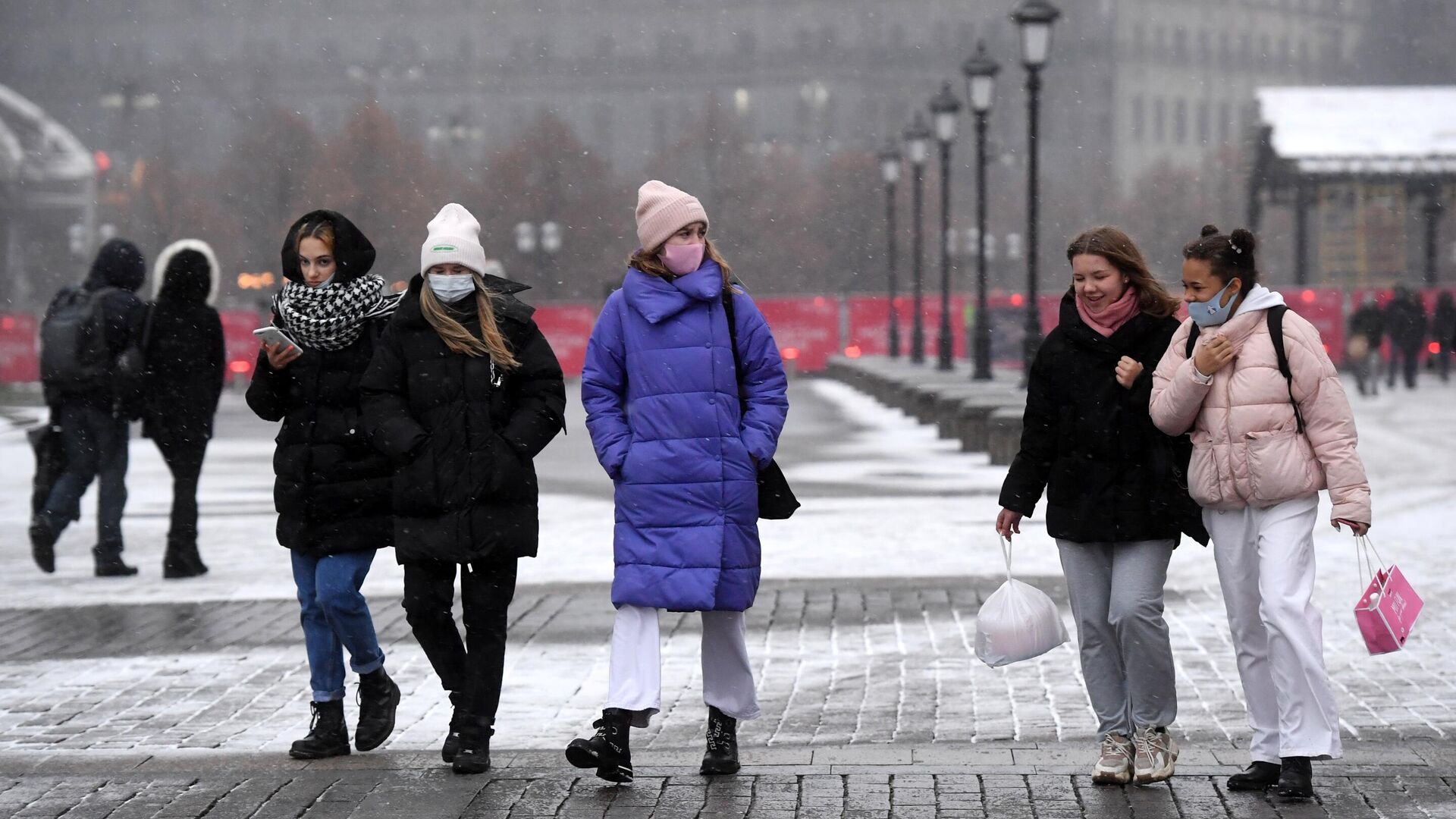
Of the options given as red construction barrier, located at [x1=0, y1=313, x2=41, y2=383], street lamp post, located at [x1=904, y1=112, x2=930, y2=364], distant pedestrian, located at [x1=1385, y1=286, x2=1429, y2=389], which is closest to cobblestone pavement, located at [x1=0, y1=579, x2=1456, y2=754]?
street lamp post, located at [x1=904, y1=112, x2=930, y2=364]

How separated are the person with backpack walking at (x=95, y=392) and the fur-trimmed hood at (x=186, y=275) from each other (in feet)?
0.84

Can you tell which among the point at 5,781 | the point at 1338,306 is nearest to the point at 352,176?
the point at 1338,306

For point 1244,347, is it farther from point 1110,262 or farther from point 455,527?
point 455,527

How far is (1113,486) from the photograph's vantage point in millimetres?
5871

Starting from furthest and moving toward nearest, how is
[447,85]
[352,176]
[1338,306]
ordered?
[447,85], [352,176], [1338,306]

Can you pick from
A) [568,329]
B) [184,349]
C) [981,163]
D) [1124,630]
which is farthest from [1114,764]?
[568,329]

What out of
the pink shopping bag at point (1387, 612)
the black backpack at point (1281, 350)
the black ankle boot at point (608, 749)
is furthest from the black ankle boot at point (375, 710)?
the pink shopping bag at point (1387, 612)

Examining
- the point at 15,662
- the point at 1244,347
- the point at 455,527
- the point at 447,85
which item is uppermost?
the point at 447,85

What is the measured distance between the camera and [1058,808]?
555 cm

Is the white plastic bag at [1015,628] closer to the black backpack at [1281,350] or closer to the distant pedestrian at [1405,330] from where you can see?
the black backpack at [1281,350]

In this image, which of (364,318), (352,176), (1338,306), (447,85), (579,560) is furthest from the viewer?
(447,85)

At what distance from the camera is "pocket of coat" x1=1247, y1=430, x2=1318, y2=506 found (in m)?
5.65

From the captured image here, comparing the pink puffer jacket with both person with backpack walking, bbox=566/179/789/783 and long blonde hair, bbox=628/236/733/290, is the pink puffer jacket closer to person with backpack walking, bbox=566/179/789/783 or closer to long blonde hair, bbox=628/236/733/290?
person with backpack walking, bbox=566/179/789/783

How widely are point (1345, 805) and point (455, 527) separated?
248 cm
